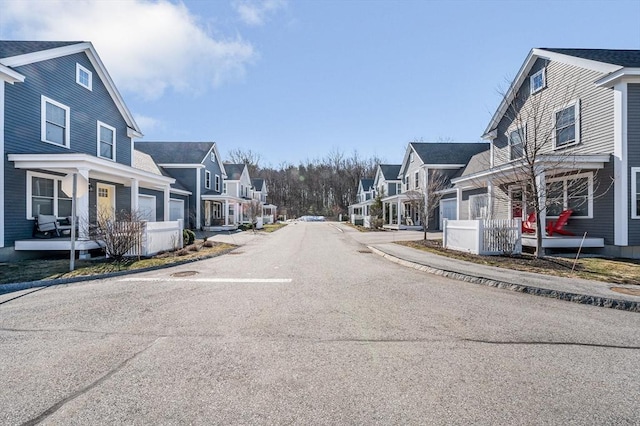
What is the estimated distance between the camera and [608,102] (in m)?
11.2

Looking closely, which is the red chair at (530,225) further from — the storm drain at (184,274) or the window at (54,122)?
the window at (54,122)

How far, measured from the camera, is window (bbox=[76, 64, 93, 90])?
13820 mm

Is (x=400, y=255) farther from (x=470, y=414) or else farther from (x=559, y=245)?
(x=470, y=414)

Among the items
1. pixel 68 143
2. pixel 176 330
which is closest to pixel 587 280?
pixel 176 330

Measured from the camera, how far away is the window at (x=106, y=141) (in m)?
15.3

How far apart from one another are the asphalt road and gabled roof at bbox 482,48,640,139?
9991mm

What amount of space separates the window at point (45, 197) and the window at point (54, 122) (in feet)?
4.96

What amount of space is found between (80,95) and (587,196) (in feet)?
70.0

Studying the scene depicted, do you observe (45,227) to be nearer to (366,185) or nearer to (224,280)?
(224,280)

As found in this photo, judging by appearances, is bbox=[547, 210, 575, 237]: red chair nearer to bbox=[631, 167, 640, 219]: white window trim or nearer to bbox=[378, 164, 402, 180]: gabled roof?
bbox=[631, 167, 640, 219]: white window trim

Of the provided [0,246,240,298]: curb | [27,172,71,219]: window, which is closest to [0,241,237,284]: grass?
[0,246,240,298]: curb

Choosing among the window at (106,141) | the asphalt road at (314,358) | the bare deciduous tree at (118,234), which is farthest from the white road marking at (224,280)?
the window at (106,141)

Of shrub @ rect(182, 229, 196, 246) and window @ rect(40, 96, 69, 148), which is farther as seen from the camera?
shrub @ rect(182, 229, 196, 246)

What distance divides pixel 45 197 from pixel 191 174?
14.9 metres
